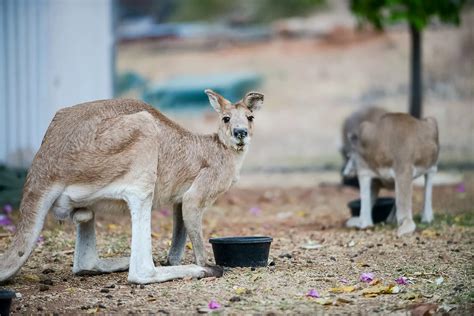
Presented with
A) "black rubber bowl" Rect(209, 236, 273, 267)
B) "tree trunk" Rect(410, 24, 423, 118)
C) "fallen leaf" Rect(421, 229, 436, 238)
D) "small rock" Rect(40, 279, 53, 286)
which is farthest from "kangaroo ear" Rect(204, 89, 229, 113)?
"tree trunk" Rect(410, 24, 423, 118)

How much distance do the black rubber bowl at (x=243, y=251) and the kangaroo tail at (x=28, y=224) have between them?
1310mm

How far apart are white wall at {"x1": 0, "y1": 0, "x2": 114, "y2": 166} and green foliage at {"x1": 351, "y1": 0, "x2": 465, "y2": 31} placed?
318 cm

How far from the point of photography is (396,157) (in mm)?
8891

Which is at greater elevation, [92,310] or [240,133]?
[240,133]

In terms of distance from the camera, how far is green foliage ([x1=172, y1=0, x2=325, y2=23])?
23156mm

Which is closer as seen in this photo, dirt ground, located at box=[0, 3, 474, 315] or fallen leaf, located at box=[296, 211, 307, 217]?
dirt ground, located at box=[0, 3, 474, 315]

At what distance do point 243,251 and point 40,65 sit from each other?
5.79 meters

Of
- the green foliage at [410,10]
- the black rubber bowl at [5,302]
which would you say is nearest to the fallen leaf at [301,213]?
the green foliage at [410,10]

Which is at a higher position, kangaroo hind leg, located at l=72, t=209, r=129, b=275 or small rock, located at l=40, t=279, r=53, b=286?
kangaroo hind leg, located at l=72, t=209, r=129, b=275

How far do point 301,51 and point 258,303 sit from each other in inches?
632

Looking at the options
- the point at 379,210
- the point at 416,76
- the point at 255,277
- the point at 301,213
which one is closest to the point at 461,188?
the point at 416,76

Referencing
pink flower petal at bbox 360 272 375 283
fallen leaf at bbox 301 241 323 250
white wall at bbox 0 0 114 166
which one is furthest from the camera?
white wall at bbox 0 0 114 166

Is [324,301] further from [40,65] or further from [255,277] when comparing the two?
[40,65]

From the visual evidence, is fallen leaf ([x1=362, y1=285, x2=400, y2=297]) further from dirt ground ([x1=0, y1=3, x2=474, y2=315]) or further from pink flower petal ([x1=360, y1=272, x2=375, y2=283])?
pink flower petal ([x1=360, y1=272, x2=375, y2=283])
